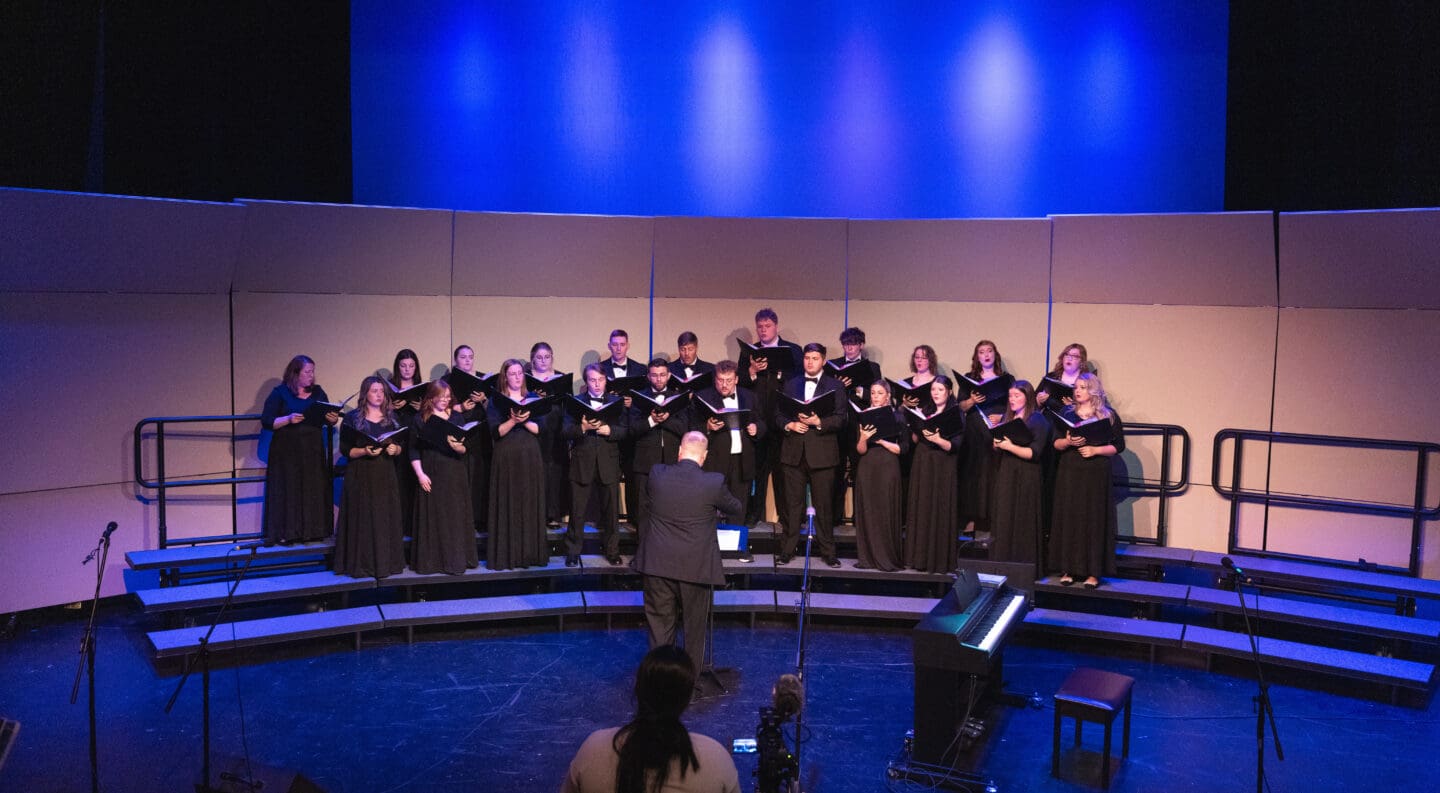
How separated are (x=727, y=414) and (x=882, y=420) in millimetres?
1170

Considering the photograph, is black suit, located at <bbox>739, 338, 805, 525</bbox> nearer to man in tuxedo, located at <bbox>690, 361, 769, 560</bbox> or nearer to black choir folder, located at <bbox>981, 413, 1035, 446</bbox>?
man in tuxedo, located at <bbox>690, 361, 769, 560</bbox>

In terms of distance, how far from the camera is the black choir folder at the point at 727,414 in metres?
8.41

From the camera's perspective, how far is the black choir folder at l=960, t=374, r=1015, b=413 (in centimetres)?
885

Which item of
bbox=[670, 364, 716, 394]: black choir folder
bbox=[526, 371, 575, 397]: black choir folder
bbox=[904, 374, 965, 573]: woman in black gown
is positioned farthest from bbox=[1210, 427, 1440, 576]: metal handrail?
bbox=[526, 371, 575, 397]: black choir folder

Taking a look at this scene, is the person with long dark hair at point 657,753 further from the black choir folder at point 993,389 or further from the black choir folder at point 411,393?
the black choir folder at point 993,389

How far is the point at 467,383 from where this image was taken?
8.52 m

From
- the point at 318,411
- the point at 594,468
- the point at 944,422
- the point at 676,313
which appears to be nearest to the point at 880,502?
the point at 944,422

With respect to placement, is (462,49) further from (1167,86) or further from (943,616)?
(943,616)

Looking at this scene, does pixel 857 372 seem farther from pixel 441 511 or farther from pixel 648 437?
pixel 441 511

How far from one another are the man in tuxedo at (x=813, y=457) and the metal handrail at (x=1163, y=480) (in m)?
2.51

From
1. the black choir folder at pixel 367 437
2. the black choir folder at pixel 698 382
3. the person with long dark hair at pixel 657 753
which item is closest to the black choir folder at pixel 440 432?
the black choir folder at pixel 367 437

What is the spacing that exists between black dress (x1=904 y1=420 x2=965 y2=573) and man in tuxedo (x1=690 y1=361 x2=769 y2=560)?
4.06ft

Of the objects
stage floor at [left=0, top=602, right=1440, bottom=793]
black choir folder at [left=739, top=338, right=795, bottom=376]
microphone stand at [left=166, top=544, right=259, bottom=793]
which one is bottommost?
stage floor at [left=0, top=602, right=1440, bottom=793]

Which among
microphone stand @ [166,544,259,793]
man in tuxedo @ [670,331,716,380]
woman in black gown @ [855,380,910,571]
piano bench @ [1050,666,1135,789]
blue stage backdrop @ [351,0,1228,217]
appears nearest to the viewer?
microphone stand @ [166,544,259,793]
